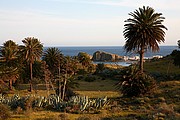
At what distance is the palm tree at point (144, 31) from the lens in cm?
4219

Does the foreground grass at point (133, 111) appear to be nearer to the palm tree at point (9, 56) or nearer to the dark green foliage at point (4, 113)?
the dark green foliage at point (4, 113)

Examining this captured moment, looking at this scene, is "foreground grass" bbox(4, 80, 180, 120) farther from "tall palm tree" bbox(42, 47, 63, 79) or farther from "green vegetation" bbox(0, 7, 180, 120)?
"tall palm tree" bbox(42, 47, 63, 79)

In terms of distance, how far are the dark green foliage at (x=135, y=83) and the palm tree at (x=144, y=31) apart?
804cm

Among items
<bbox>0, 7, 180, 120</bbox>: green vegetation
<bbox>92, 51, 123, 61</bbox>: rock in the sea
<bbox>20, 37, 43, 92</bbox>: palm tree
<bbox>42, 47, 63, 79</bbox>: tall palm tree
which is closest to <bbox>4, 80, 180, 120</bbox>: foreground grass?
<bbox>0, 7, 180, 120</bbox>: green vegetation

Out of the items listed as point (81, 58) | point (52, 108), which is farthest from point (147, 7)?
point (81, 58)

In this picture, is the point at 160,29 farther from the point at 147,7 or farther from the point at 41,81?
the point at 41,81

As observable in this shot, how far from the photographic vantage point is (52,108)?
94.8 ft

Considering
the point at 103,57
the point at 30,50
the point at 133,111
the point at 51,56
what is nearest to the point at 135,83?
the point at 133,111

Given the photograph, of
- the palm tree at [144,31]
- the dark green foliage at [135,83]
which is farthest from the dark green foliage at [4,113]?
the palm tree at [144,31]

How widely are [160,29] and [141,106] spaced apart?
654 inches

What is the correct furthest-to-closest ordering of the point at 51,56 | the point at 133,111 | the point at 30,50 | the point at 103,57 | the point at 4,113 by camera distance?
the point at 103,57
the point at 51,56
the point at 30,50
the point at 133,111
the point at 4,113

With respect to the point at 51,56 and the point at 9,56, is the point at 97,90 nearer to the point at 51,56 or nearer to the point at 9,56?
the point at 51,56

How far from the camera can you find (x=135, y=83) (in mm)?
33906

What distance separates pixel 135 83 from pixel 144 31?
10.5 m
